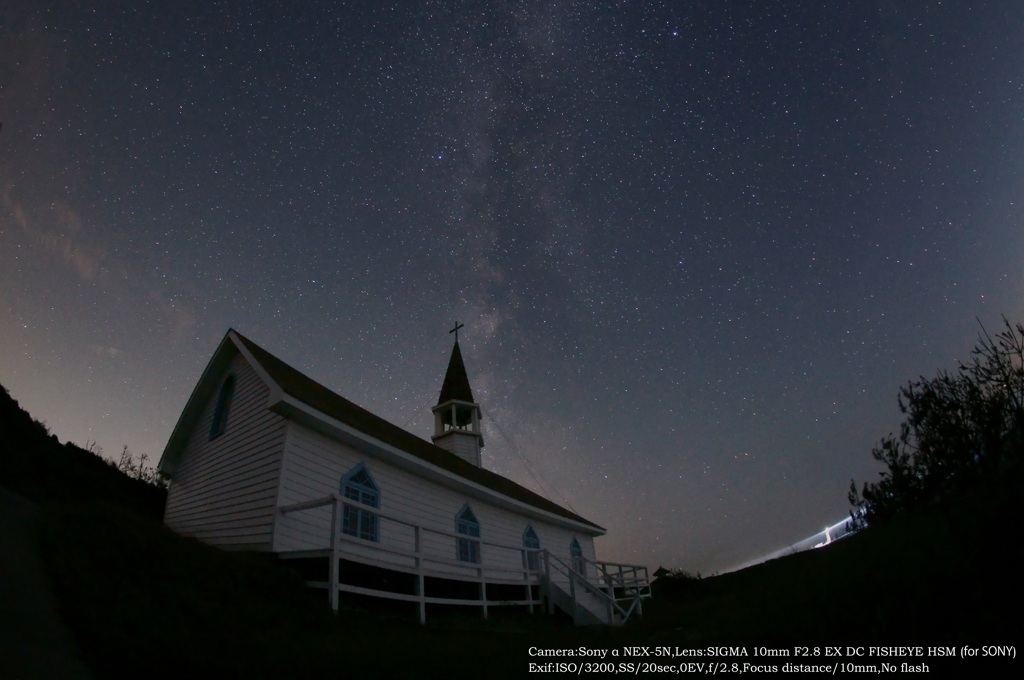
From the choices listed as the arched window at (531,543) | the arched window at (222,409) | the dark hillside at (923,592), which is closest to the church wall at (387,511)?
the arched window at (531,543)

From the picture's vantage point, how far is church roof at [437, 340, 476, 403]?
30.5 metres

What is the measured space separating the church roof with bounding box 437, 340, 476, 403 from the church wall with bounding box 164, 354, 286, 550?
14258 mm

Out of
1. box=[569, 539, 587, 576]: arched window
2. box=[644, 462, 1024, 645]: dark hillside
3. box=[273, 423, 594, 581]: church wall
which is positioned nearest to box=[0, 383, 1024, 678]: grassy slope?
box=[644, 462, 1024, 645]: dark hillside

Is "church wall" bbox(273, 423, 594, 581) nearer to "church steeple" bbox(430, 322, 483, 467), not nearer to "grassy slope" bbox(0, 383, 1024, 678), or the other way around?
"grassy slope" bbox(0, 383, 1024, 678)

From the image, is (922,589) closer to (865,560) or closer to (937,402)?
(865,560)

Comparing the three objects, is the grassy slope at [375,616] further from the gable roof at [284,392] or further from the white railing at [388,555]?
the gable roof at [284,392]

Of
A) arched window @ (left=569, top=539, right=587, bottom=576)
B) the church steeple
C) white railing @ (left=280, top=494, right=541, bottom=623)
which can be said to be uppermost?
the church steeple

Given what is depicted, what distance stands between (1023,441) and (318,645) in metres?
14.0

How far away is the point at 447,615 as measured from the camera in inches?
561

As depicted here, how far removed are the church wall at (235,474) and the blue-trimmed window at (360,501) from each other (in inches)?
74.0

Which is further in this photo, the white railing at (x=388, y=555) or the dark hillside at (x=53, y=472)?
the dark hillside at (x=53, y=472)

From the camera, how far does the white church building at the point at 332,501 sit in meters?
12.2

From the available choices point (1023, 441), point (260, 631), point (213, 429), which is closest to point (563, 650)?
point (260, 631)

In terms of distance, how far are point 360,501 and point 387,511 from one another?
3.23ft
